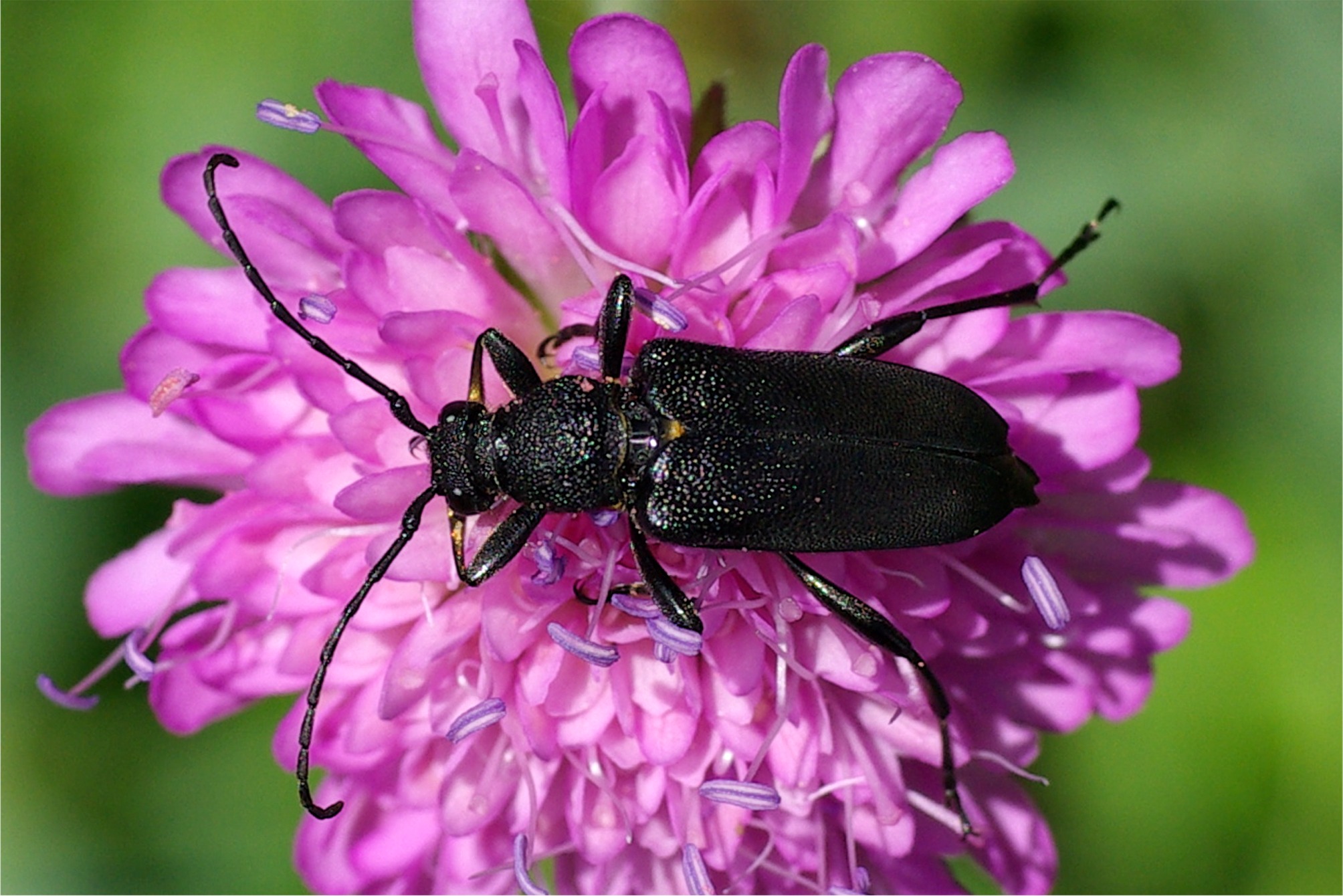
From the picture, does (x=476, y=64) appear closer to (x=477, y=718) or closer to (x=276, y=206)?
(x=276, y=206)

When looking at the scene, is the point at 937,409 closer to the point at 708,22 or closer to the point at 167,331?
the point at 167,331

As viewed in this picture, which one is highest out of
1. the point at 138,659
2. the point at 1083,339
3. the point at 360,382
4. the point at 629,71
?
the point at 629,71

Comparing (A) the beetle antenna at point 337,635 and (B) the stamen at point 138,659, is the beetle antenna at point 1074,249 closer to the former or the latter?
(A) the beetle antenna at point 337,635

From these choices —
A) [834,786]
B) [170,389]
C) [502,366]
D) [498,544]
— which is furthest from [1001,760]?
[170,389]

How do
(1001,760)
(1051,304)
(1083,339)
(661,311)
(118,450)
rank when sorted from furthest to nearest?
(1051,304)
(118,450)
(1001,760)
(1083,339)
(661,311)

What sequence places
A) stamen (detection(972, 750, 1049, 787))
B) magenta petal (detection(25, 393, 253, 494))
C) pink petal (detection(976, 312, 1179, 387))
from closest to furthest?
1. pink petal (detection(976, 312, 1179, 387))
2. stamen (detection(972, 750, 1049, 787))
3. magenta petal (detection(25, 393, 253, 494))

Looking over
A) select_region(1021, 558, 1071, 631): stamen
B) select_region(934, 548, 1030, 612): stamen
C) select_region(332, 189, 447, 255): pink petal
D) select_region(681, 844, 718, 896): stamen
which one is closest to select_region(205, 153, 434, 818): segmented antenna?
select_region(332, 189, 447, 255): pink petal

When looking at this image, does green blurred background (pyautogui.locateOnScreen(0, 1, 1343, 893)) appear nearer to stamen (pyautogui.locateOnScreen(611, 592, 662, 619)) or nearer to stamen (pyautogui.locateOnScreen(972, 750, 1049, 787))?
stamen (pyautogui.locateOnScreen(972, 750, 1049, 787))
